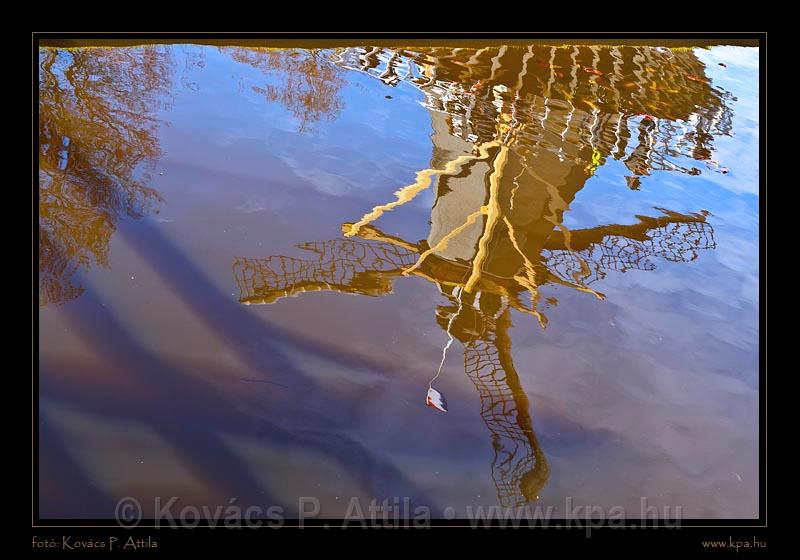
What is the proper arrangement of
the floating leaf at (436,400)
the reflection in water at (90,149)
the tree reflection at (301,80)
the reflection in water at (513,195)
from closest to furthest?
1. the floating leaf at (436,400)
2. the reflection in water at (513,195)
3. the reflection in water at (90,149)
4. the tree reflection at (301,80)

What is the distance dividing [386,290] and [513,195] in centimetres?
128

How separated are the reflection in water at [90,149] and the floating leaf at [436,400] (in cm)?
175

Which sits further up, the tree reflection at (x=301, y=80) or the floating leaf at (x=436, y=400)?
the tree reflection at (x=301, y=80)


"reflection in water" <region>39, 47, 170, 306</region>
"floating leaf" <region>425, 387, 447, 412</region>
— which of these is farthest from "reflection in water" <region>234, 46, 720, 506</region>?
"reflection in water" <region>39, 47, 170, 306</region>

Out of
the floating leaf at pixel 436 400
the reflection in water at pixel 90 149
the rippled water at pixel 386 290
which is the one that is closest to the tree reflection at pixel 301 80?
the rippled water at pixel 386 290

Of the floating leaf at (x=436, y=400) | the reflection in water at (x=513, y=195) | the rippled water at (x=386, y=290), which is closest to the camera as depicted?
the rippled water at (x=386, y=290)

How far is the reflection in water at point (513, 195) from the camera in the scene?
2.97m

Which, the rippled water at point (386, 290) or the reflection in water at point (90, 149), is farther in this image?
the reflection in water at point (90, 149)

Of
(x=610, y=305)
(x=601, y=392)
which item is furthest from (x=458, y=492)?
(x=610, y=305)

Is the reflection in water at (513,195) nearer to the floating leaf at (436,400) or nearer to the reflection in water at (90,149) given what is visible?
the floating leaf at (436,400)

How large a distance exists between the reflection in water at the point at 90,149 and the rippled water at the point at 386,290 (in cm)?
2

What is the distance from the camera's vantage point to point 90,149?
12.7ft

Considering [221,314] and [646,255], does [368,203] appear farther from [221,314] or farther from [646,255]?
[646,255]

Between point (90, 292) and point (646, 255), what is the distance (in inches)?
122
